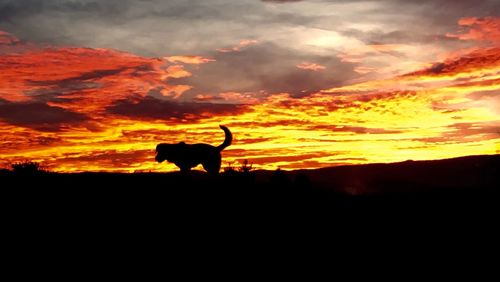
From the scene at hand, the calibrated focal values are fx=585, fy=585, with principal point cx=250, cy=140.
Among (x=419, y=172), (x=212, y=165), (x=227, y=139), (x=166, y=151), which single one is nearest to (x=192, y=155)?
(x=212, y=165)

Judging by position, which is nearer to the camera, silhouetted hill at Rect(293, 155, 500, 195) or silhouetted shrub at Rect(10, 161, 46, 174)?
silhouetted shrub at Rect(10, 161, 46, 174)

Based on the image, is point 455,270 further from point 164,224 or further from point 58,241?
point 58,241

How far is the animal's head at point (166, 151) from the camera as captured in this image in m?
22.8

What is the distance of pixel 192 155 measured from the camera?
22.5 m

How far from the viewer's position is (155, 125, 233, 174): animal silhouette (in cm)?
2248

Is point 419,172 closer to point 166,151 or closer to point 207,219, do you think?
point 166,151

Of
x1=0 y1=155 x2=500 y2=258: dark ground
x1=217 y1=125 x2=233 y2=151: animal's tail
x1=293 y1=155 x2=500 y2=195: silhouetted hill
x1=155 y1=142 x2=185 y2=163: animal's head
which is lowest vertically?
x1=0 y1=155 x2=500 y2=258: dark ground

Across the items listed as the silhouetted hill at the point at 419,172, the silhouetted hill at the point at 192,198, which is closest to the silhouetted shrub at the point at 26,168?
the silhouetted hill at the point at 192,198

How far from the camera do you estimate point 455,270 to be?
13711 millimetres

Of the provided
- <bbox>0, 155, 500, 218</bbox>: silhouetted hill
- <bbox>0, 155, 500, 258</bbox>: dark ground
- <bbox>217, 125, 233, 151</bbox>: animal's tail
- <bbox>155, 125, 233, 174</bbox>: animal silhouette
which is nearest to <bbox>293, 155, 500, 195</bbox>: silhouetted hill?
<bbox>217, 125, 233, 151</bbox>: animal's tail

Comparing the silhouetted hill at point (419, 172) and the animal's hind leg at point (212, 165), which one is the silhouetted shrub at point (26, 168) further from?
the silhouetted hill at point (419, 172)

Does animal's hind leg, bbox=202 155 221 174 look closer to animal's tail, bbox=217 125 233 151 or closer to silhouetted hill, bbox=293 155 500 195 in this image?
animal's tail, bbox=217 125 233 151

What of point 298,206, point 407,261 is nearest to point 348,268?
point 407,261

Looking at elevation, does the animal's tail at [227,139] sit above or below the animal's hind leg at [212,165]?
above
